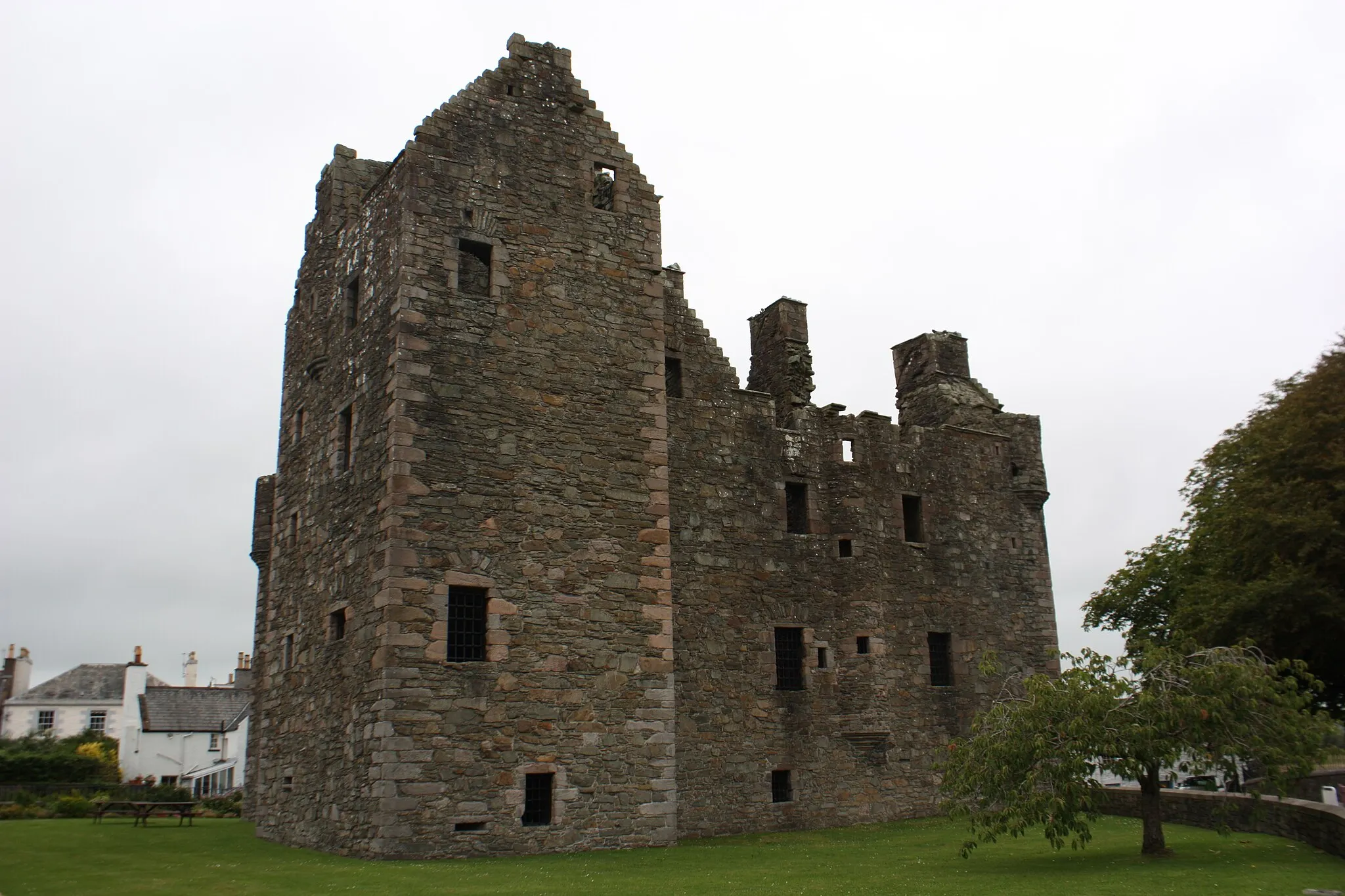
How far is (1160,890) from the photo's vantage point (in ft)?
38.3

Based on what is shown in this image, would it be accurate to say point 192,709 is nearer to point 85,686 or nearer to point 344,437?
point 85,686

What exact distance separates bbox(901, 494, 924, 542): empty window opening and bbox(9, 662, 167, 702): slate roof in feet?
152

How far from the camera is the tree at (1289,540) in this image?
872 inches

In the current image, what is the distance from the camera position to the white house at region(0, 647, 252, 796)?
48625 millimetres

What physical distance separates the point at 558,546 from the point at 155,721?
134 feet

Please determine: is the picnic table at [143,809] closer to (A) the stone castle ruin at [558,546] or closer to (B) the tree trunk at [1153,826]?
(A) the stone castle ruin at [558,546]

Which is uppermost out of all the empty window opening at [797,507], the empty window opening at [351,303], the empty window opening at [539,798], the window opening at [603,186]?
the window opening at [603,186]

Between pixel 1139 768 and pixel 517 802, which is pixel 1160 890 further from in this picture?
pixel 517 802

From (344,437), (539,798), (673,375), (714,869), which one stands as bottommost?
(714,869)

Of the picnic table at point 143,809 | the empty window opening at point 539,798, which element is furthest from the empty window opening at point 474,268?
the picnic table at point 143,809

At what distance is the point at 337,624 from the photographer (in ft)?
57.5

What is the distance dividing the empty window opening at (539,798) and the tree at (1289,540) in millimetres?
12132

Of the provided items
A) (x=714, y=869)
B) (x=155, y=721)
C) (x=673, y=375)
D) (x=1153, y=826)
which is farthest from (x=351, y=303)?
(x=155, y=721)

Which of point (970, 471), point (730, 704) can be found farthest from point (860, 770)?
point (970, 471)
